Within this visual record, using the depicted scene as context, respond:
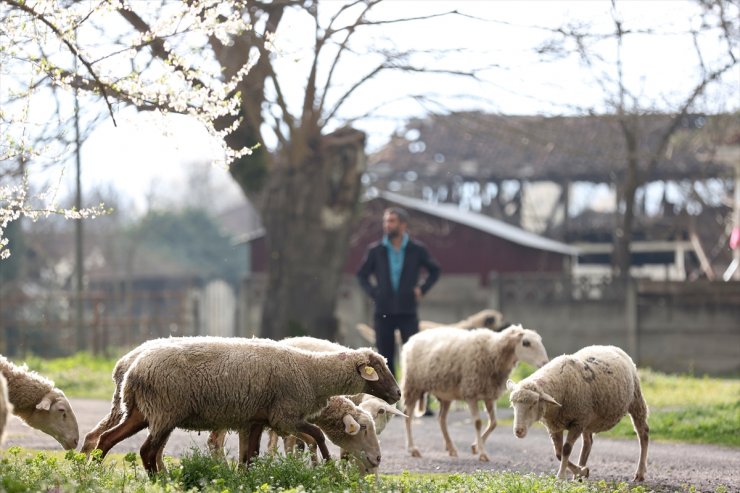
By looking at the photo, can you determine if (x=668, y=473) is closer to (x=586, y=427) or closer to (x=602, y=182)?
(x=586, y=427)

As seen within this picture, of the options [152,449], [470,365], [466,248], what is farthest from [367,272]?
[466,248]

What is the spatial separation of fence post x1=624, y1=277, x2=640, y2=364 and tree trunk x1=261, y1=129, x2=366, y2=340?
1022 cm

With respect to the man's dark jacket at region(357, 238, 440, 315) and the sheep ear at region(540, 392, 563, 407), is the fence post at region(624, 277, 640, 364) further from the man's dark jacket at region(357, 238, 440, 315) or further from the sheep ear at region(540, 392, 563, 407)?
the sheep ear at region(540, 392, 563, 407)

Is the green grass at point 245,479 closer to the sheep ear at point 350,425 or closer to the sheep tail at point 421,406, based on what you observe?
the sheep ear at point 350,425

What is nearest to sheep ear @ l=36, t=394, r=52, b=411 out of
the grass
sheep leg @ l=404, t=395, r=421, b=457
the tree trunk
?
sheep leg @ l=404, t=395, r=421, b=457

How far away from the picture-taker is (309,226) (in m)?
20.8

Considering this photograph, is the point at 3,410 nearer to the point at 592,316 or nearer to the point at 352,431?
the point at 352,431

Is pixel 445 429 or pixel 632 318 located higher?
pixel 632 318

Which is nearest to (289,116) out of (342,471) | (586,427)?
(586,427)

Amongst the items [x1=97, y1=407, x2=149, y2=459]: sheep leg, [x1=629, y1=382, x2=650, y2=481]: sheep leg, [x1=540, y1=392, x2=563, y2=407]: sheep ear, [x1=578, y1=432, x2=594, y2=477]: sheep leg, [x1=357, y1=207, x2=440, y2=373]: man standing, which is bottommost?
[x1=578, y1=432, x2=594, y2=477]: sheep leg

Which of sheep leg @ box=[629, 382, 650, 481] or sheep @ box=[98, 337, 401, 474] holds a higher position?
sheep @ box=[98, 337, 401, 474]

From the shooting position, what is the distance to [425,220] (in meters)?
36.5

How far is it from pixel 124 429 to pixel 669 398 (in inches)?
434

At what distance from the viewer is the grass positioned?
44.8 feet
